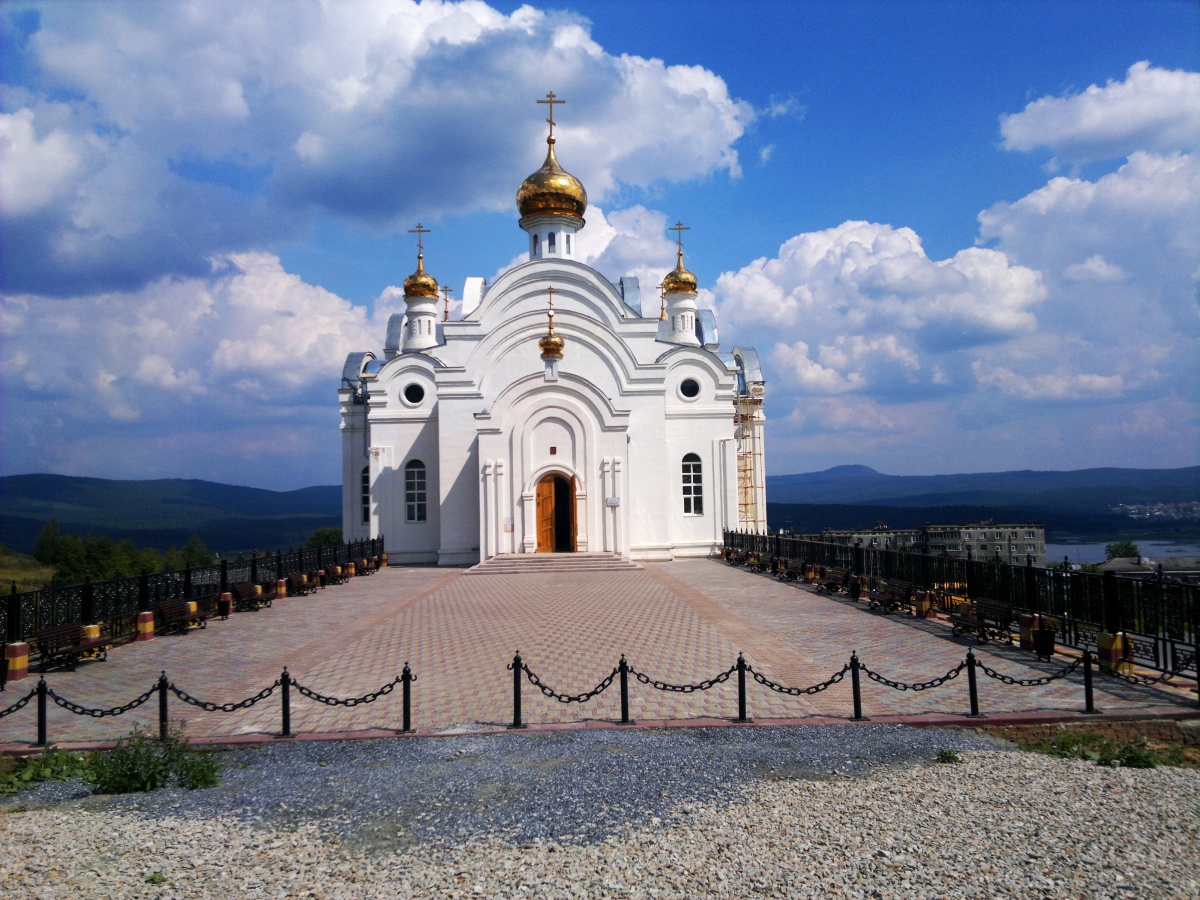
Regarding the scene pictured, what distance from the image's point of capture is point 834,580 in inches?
689

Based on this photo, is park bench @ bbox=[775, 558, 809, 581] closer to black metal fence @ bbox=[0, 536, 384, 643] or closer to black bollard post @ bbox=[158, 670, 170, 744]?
black metal fence @ bbox=[0, 536, 384, 643]

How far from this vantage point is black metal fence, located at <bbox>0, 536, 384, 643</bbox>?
11070mm

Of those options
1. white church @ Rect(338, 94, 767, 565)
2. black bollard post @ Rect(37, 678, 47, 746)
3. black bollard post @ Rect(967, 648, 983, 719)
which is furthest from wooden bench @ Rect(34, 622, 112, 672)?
white church @ Rect(338, 94, 767, 565)

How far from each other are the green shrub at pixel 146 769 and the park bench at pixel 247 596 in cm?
1029

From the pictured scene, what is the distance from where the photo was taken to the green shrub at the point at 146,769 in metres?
6.47

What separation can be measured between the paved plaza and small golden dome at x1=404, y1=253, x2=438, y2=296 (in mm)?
17101

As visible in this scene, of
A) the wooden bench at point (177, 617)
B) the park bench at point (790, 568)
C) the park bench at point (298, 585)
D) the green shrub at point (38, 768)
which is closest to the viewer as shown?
the green shrub at point (38, 768)

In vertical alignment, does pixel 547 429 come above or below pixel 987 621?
above

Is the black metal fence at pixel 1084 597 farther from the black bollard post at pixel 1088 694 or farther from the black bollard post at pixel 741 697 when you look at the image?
the black bollard post at pixel 741 697

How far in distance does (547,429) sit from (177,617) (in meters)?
12.5

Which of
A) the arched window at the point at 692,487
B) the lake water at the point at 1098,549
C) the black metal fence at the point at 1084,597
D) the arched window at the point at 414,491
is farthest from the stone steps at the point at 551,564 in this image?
the lake water at the point at 1098,549

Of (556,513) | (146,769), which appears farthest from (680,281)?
(146,769)

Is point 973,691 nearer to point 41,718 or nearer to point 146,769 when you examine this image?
point 146,769

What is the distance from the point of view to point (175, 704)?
9.07 metres
